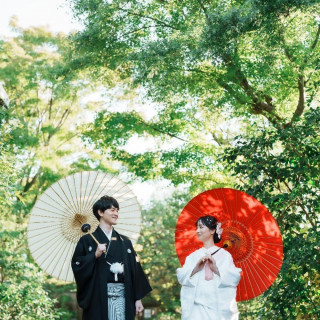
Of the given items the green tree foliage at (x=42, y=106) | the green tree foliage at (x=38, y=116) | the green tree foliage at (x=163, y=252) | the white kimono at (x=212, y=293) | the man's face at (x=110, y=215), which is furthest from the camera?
the green tree foliage at (x=163, y=252)

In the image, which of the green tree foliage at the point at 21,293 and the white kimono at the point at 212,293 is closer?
the white kimono at the point at 212,293

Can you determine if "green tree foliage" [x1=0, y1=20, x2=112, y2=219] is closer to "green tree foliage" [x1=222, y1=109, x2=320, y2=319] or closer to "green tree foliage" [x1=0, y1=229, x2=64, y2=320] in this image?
"green tree foliage" [x1=0, y1=229, x2=64, y2=320]

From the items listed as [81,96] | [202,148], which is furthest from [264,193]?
[81,96]

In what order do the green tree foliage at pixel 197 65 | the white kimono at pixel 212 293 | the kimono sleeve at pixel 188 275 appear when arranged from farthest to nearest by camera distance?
1. the green tree foliage at pixel 197 65
2. the kimono sleeve at pixel 188 275
3. the white kimono at pixel 212 293

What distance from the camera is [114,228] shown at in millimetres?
4797

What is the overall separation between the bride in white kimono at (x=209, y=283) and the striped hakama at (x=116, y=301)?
1.78 ft

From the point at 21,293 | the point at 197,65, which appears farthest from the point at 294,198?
the point at 21,293

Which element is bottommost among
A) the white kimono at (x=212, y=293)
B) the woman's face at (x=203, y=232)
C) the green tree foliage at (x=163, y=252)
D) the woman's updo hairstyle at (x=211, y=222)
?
the white kimono at (x=212, y=293)

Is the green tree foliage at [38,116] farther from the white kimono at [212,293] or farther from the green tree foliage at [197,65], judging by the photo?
the white kimono at [212,293]

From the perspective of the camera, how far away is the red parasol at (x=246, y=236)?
13.5 ft

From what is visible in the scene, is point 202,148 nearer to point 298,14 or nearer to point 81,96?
point 298,14

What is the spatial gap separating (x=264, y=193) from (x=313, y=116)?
41.6 inches

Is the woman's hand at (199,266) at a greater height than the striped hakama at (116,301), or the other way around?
the woman's hand at (199,266)

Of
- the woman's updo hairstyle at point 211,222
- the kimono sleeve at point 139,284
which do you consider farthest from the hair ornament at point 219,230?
the kimono sleeve at point 139,284
